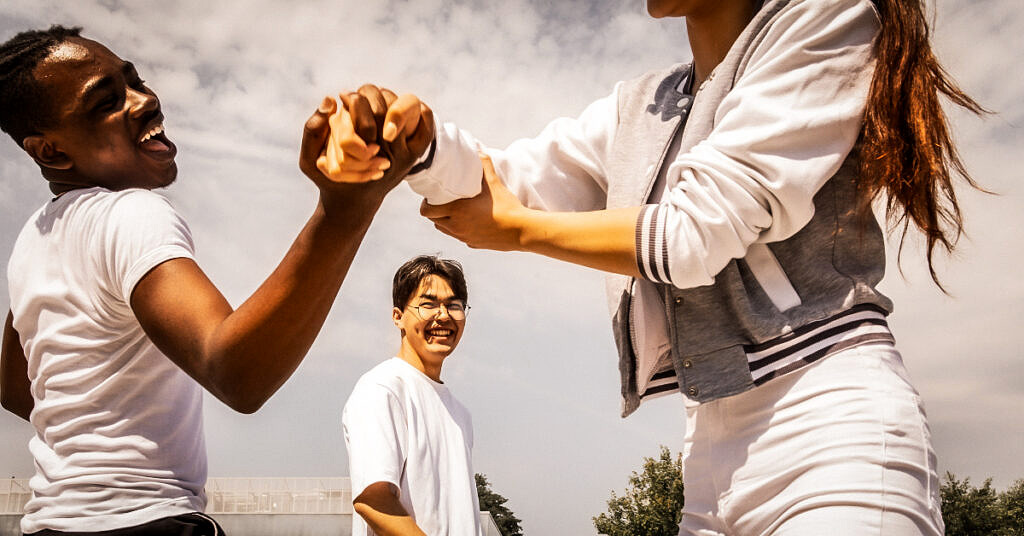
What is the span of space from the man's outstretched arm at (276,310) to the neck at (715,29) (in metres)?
1.12

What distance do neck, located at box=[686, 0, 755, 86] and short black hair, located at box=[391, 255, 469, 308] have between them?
96.5 inches

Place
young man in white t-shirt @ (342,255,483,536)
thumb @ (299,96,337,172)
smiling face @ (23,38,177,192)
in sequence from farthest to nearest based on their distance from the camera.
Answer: young man in white t-shirt @ (342,255,483,536), smiling face @ (23,38,177,192), thumb @ (299,96,337,172)

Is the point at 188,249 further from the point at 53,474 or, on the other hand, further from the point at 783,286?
the point at 783,286

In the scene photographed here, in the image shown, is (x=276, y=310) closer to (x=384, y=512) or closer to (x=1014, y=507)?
(x=384, y=512)

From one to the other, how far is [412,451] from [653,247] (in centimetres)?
211

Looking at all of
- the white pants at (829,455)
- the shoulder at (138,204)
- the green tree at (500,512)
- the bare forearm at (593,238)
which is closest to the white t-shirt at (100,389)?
the shoulder at (138,204)

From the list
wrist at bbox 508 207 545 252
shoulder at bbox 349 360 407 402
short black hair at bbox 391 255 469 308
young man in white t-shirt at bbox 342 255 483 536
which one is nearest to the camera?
wrist at bbox 508 207 545 252

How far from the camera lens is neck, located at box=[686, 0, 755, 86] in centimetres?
230

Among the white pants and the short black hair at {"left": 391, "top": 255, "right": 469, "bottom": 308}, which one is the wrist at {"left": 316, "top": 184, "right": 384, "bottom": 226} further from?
the short black hair at {"left": 391, "top": 255, "right": 469, "bottom": 308}

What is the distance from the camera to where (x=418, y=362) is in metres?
4.30

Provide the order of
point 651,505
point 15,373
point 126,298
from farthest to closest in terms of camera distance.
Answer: point 651,505
point 15,373
point 126,298

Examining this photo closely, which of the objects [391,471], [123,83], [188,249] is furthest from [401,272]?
[188,249]

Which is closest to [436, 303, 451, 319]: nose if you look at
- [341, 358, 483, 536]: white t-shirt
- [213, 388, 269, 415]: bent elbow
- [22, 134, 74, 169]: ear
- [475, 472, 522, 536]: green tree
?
[341, 358, 483, 536]: white t-shirt

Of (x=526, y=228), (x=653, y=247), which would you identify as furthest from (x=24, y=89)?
(x=653, y=247)
